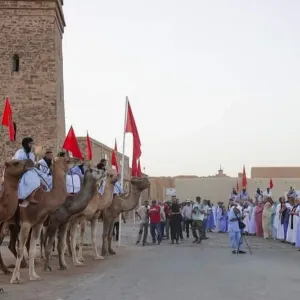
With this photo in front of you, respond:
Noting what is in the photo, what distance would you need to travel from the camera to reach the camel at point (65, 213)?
12703mm

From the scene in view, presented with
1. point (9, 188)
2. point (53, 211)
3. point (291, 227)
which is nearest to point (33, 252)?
point (53, 211)

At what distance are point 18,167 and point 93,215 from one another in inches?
213

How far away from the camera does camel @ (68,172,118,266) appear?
14221 mm

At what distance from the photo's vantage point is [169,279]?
36.8 feet

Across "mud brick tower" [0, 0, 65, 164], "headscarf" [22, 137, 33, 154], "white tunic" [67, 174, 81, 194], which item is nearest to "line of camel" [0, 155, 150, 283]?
"white tunic" [67, 174, 81, 194]

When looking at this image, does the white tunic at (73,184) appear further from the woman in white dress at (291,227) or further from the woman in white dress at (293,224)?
the woman in white dress at (291,227)

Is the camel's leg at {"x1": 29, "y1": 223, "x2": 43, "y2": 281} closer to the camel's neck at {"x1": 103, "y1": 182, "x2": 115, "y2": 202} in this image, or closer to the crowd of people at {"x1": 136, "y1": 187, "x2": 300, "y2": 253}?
the camel's neck at {"x1": 103, "y1": 182, "x2": 115, "y2": 202}

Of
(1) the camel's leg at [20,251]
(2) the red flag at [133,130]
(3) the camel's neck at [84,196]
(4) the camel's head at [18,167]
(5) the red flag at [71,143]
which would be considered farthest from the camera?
(2) the red flag at [133,130]

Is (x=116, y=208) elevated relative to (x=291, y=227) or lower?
elevated

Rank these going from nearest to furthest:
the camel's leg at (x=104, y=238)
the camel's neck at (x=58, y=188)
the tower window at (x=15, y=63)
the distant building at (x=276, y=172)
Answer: the camel's neck at (x=58, y=188) → the camel's leg at (x=104, y=238) → the tower window at (x=15, y=63) → the distant building at (x=276, y=172)

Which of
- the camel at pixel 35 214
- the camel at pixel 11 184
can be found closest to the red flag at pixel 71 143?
the camel at pixel 35 214

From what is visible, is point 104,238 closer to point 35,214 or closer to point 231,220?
point 231,220

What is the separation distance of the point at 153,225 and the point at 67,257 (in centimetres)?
694

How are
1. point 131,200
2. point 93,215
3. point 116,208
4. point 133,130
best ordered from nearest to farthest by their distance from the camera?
1. point 93,215
2. point 116,208
3. point 131,200
4. point 133,130
